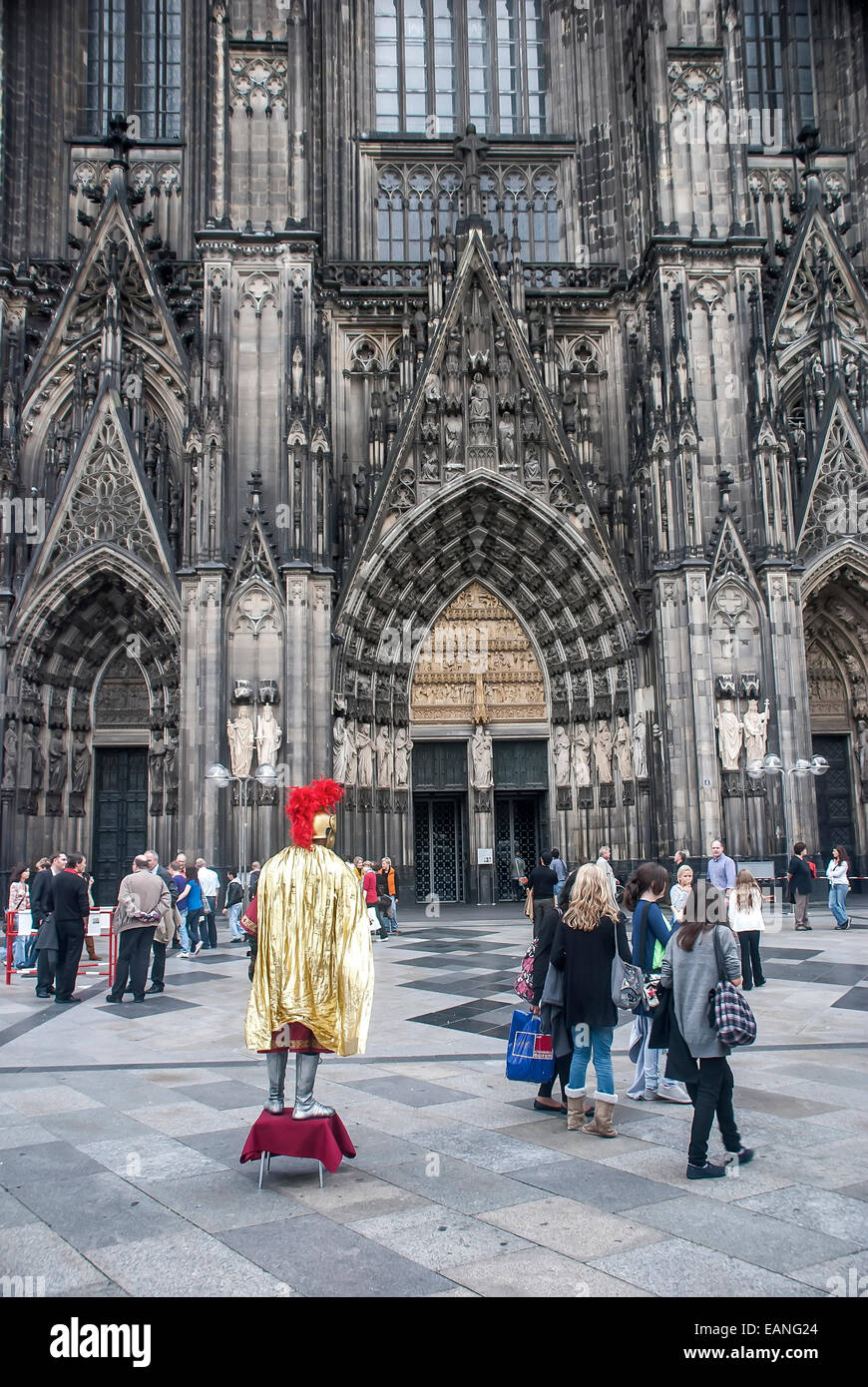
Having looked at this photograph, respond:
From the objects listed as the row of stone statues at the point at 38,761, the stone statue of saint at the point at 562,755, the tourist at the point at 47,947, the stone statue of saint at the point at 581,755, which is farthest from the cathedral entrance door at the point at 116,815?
the tourist at the point at 47,947

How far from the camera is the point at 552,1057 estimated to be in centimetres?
645

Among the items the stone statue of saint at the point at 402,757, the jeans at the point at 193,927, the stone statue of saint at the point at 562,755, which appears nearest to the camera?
the jeans at the point at 193,927

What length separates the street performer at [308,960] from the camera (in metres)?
5.19

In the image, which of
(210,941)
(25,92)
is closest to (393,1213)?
(210,941)

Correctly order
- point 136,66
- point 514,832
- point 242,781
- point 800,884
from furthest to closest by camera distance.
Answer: point 136,66
point 514,832
point 242,781
point 800,884

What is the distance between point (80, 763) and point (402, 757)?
289 inches

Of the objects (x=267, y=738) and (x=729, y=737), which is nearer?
(x=267, y=738)

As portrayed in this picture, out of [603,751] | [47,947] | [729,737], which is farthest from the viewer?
[603,751]

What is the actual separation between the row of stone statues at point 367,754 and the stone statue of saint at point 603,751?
437cm

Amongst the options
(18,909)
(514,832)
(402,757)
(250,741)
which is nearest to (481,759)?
(402,757)

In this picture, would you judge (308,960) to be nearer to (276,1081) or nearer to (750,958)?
(276,1081)

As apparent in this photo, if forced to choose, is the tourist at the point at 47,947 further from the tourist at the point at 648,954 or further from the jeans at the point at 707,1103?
the jeans at the point at 707,1103

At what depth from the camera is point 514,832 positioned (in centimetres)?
2566

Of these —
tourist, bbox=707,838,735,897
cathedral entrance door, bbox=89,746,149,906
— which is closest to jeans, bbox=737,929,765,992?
tourist, bbox=707,838,735,897
